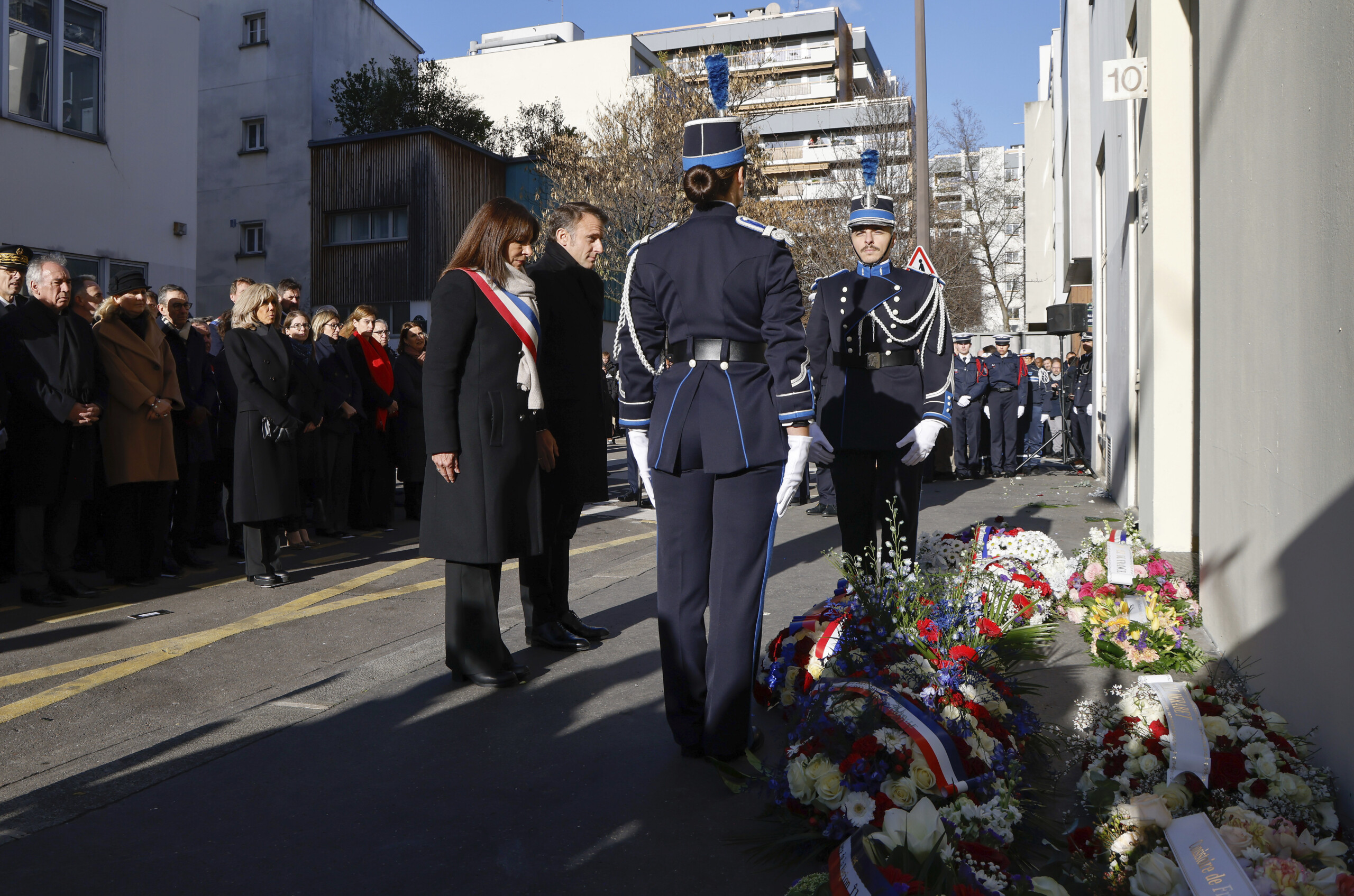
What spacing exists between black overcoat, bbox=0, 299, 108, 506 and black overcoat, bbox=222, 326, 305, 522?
2.93 ft

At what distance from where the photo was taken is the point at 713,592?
3.78 m

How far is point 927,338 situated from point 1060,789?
2750 mm

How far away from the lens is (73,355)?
22.0 feet

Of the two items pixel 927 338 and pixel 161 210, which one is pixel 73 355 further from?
pixel 161 210

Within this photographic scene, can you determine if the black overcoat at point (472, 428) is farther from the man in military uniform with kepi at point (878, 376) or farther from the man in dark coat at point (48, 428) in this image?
the man in dark coat at point (48, 428)

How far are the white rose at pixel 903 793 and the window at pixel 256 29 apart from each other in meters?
33.5

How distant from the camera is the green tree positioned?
1256 inches

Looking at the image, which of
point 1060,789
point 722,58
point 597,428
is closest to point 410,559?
point 597,428

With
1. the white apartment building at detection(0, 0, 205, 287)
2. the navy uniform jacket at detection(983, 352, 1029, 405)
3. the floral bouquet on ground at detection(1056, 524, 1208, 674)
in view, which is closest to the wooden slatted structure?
the white apartment building at detection(0, 0, 205, 287)

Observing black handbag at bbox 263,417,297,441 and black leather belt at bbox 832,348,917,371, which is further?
black handbag at bbox 263,417,297,441

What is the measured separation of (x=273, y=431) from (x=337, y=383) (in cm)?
264

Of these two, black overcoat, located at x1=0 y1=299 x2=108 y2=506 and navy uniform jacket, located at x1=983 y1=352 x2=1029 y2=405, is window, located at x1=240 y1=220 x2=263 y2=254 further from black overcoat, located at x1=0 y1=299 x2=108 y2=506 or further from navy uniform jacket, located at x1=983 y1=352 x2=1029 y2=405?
black overcoat, located at x1=0 y1=299 x2=108 y2=506

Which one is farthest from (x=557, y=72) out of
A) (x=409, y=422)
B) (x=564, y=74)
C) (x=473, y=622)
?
(x=473, y=622)

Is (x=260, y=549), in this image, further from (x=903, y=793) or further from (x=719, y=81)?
(x=903, y=793)
